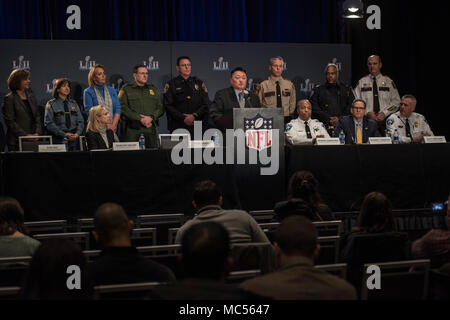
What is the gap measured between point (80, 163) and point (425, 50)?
554cm

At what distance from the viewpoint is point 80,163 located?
5.61 meters

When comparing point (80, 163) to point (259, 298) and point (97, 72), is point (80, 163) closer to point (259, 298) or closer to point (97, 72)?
point (97, 72)

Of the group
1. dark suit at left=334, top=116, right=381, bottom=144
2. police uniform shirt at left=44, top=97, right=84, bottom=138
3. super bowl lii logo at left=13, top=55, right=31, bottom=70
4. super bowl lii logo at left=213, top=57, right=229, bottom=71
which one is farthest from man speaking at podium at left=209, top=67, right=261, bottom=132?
super bowl lii logo at left=13, top=55, right=31, bottom=70

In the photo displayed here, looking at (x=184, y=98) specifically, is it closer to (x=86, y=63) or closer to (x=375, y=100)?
(x=86, y=63)

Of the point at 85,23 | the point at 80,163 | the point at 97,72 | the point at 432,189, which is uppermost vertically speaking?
the point at 85,23

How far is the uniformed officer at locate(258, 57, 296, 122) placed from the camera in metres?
7.73

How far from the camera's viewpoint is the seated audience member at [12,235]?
283 centimetres

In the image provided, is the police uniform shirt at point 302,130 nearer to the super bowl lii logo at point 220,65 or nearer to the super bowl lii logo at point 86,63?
the super bowl lii logo at point 220,65

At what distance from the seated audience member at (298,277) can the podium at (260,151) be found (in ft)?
11.7

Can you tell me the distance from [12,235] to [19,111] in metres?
3.79

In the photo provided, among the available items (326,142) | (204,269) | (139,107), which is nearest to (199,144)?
(326,142)

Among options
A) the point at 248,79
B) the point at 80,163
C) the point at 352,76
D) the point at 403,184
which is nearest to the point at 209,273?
the point at 80,163

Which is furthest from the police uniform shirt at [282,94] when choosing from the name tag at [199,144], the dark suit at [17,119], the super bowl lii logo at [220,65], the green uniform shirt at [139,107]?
the dark suit at [17,119]

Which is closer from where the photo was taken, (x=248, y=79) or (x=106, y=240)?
(x=106, y=240)
